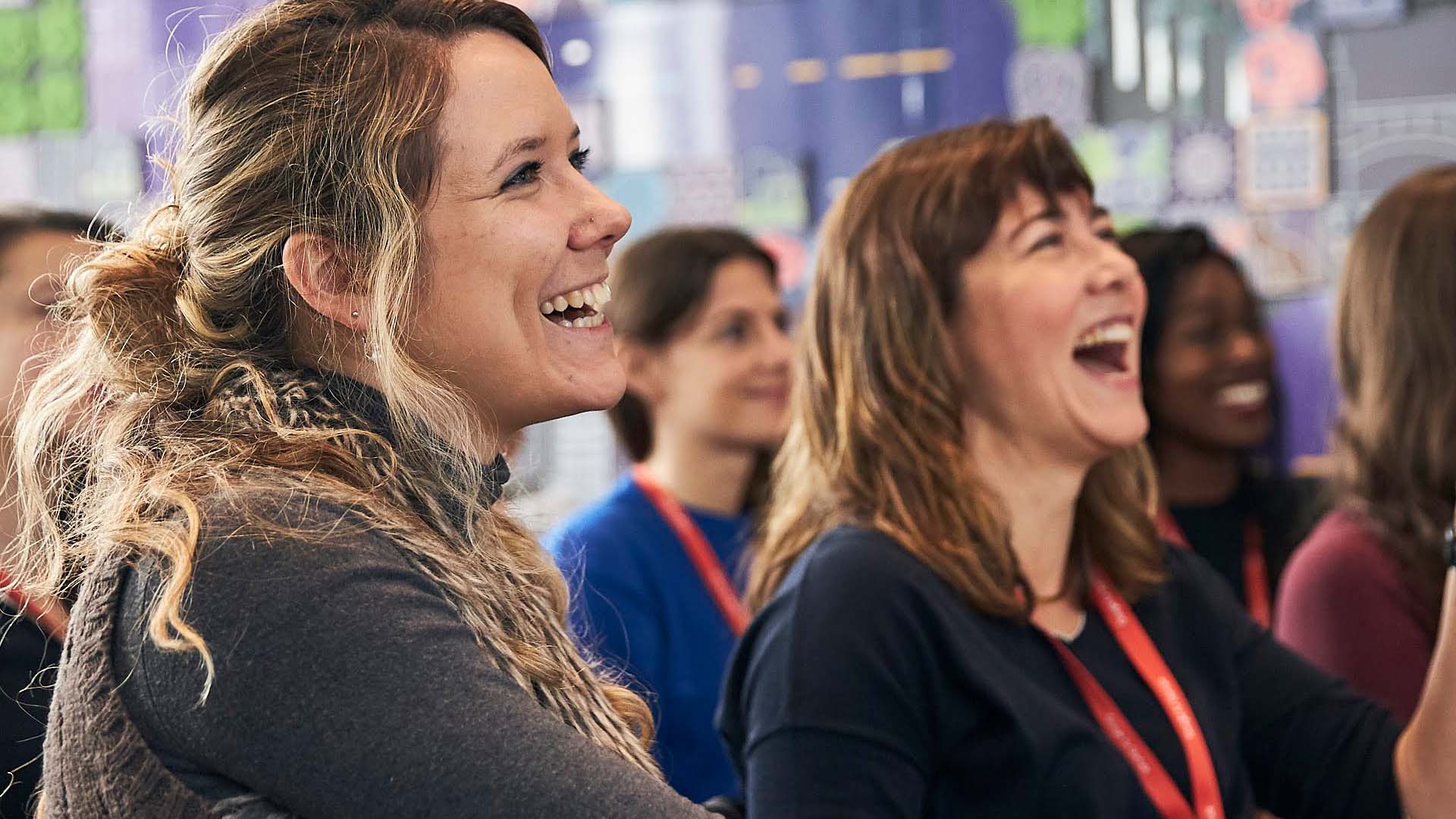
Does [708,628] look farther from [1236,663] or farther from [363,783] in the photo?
[363,783]

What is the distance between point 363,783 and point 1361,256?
6.33ft

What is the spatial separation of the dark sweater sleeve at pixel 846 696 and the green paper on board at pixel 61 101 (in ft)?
13.6

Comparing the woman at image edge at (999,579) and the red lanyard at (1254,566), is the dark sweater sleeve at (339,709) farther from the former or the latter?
the red lanyard at (1254,566)

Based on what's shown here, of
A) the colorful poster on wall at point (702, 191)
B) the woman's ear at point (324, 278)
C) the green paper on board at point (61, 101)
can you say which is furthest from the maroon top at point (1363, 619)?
the green paper on board at point (61, 101)

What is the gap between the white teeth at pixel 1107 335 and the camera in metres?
1.86

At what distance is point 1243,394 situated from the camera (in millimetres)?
3521

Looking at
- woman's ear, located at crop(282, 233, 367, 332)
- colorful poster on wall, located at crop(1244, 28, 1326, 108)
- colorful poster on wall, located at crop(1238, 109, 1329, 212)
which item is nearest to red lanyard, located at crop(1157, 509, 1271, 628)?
colorful poster on wall, located at crop(1238, 109, 1329, 212)

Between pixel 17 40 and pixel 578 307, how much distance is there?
4.40 metres

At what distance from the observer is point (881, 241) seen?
1.81 meters

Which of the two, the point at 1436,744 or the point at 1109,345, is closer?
the point at 1436,744

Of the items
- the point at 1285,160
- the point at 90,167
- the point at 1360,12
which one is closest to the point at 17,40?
the point at 90,167

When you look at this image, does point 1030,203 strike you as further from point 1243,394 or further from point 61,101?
point 61,101

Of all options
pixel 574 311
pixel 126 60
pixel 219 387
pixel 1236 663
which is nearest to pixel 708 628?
pixel 1236 663

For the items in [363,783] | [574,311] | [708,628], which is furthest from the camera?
[708,628]
